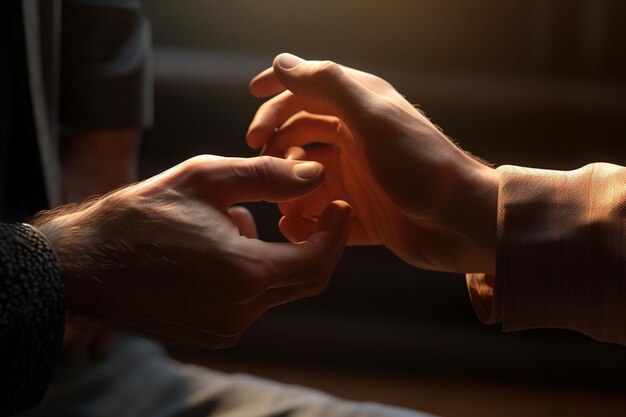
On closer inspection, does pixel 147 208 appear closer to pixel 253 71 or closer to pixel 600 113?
pixel 253 71

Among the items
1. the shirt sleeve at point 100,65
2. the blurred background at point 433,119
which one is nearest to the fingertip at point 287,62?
the shirt sleeve at point 100,65

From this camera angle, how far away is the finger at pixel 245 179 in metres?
0.68

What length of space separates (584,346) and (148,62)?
106 centimetres

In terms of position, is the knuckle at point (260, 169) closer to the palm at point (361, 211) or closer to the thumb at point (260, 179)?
the thumb at point (260, 179)

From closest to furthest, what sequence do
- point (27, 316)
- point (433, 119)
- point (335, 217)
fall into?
point (27, 316), point (335, 217), point (433, 119)

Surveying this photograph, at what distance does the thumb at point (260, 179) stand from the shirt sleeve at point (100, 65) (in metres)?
0.58

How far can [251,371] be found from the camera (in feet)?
5.69

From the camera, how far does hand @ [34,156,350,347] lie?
0.67m

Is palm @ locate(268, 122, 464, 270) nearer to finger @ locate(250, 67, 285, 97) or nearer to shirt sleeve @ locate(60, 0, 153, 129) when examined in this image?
finger @ locate(250, 67, 285, 97)

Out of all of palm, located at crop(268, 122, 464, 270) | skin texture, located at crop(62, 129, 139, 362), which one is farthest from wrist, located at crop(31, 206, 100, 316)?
skin texture, located at crop(62, 129, 139, 362)

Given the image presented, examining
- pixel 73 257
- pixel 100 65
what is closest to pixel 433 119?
pixel 100 65

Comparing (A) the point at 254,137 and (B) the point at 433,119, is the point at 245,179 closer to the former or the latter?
(A) the point at 254,137

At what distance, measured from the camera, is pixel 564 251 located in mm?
673

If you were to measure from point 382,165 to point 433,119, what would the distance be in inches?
35.5
